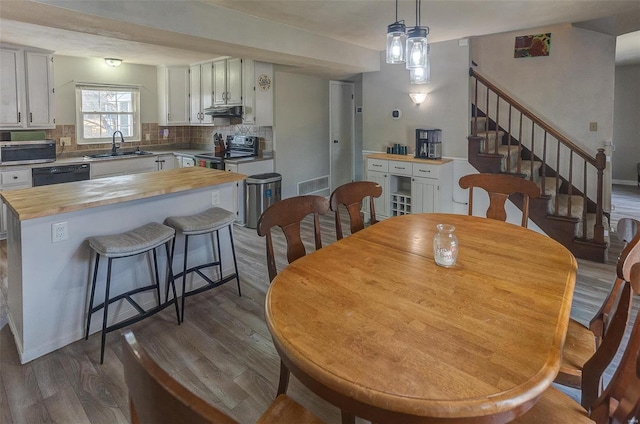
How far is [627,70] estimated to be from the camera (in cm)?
776

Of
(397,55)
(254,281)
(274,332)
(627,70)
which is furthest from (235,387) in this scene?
(627,70)

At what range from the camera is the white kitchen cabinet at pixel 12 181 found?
4.57 metres

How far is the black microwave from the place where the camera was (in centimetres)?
462

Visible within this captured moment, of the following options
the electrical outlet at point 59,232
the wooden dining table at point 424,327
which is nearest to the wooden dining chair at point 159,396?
the wooden dining table at point 424,327

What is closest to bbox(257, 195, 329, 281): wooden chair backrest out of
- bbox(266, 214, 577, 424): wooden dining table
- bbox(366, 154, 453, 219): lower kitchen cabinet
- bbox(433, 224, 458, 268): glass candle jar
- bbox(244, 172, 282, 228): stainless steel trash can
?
bbox(266, 214, 577, 424): wooden dining table

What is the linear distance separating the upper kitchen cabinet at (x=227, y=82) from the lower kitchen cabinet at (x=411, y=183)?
2159mm

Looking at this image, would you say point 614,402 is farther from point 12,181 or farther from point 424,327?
point 12,181

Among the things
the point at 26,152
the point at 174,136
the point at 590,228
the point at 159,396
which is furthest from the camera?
the point at 174,136

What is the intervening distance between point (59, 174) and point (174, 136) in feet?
7.80

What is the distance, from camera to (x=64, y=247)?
2.48 m

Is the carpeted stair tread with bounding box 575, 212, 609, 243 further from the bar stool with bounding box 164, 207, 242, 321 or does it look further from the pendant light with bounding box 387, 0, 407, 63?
the bar stool with bounding box 164, 207, 242, 321

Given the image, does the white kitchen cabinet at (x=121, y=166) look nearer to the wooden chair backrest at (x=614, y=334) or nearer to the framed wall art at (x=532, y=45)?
the framed wall art at (x=532, y=45)

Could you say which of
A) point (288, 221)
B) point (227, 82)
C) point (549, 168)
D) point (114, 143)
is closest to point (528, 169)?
point (549, 168)

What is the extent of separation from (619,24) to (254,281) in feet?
15.6
